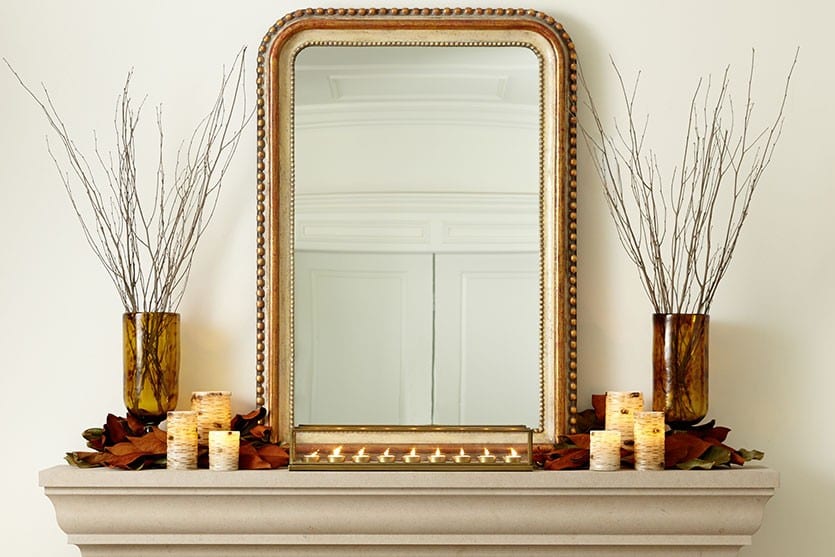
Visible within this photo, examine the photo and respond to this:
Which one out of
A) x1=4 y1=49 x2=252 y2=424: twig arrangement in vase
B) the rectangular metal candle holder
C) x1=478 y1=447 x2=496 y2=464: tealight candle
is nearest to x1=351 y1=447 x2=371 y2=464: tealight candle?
the rectangular metal candle holder

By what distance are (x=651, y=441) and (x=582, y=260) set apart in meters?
0.49

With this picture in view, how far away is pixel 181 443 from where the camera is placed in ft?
7.45

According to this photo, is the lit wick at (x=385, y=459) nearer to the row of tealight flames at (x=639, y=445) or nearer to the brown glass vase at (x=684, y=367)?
the row of tealight flames at (x=639, y=445)

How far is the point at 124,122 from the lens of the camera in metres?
2.53

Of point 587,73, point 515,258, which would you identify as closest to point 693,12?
point 587,73

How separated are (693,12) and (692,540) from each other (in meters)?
1.24

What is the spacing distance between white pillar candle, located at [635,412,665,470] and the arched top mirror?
23 cm

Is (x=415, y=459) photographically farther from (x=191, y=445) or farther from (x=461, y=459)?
(x=191, y=445)

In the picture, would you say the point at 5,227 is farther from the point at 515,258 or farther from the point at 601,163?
the point at 601,163

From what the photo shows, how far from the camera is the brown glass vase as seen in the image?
7.72 feet

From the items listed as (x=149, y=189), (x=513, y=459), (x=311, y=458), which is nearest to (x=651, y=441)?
(x=513, y=459)

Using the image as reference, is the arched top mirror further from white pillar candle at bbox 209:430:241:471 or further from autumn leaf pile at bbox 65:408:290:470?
white pillar candle at bbox 209:430:241:471

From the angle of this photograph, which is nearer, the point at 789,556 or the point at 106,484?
the point at 106,484

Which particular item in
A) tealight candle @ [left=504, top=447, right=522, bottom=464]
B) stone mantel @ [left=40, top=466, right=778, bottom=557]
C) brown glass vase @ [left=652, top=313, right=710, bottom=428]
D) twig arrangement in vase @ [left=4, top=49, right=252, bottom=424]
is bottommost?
stone mantel @ [left=40, top=466, right=778, bottom=557]
